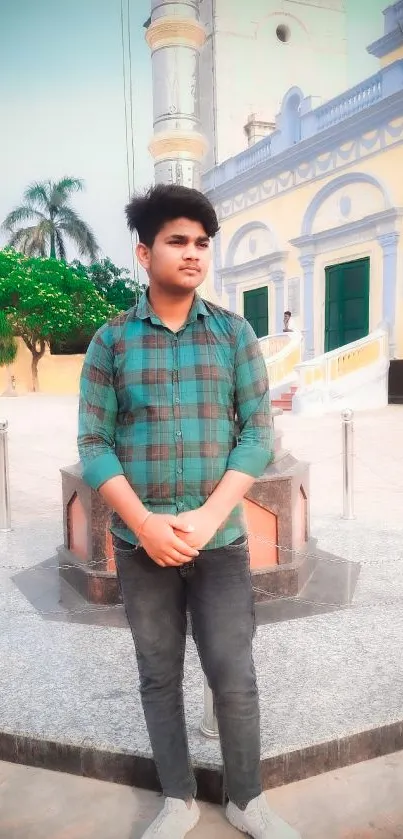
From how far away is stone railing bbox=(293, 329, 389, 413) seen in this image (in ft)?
45.4

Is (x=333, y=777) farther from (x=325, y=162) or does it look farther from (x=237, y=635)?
(x=325, y=162)

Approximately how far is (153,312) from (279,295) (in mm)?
17425

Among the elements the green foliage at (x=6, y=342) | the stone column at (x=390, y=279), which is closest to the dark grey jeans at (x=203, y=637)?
the stone column at (x=390, y=279)

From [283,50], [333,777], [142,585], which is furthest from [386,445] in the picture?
[283,50]

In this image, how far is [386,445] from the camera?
885 cm

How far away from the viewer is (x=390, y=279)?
598 inches

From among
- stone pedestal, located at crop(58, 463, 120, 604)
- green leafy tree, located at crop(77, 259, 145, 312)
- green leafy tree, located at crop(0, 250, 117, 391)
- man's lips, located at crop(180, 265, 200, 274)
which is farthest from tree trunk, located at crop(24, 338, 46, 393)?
man's lips, located at crop(180, 265, 200, 274)

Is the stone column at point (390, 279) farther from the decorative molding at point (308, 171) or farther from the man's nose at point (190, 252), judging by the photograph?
the man's nose at point (190, 252)

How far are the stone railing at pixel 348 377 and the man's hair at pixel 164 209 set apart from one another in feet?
40.3

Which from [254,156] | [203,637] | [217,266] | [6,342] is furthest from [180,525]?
[6,342]

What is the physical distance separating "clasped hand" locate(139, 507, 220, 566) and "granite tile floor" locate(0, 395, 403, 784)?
34.7 inches

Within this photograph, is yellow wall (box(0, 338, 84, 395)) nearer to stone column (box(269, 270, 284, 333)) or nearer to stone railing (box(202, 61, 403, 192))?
stone railing (box(202, 61, 403, 192))

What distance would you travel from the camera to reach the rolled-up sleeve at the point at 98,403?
1646mm

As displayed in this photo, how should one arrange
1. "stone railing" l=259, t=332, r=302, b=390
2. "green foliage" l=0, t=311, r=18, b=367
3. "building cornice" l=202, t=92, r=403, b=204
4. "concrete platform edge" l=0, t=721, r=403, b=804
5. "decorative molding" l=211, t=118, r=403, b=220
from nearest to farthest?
1. "concrete platform edge" l=0, t=721, r=403, b=804
2. "building cornice" l=202, t=92, r=403, b=204
3. "decorative molding" l=211, t=118, r=403, b=220
4. "stone railing" l=259, t=332, r=302, b=390
5. "green foliage" l=0, t=311, r=18, b=367
